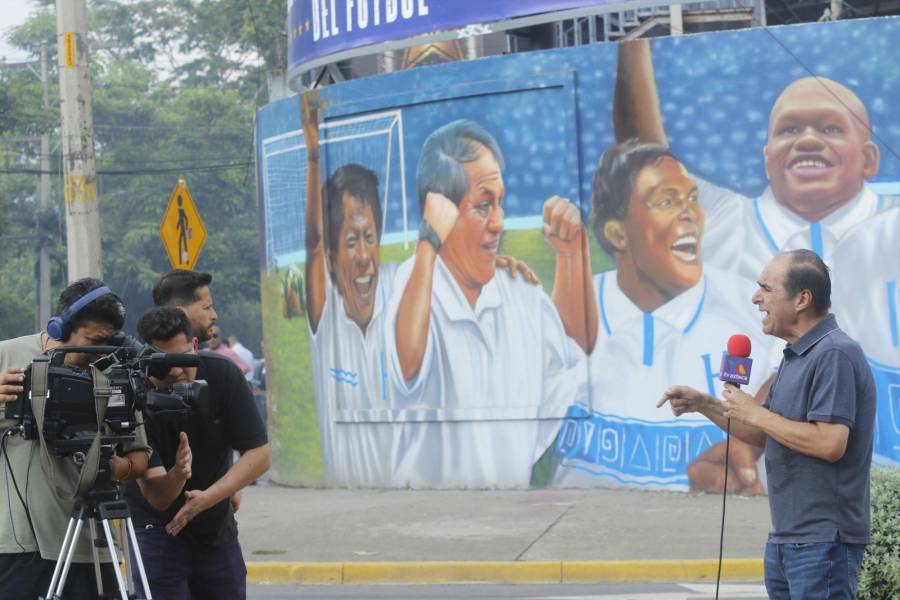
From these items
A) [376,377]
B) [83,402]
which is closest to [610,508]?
[376,377]

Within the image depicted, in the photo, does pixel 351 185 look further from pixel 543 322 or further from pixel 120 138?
pixel 120 138

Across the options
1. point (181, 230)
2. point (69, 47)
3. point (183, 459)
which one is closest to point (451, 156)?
point (181, 230)

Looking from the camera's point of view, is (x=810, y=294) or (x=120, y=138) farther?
(x=120, y=138)

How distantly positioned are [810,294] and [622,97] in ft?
29.5

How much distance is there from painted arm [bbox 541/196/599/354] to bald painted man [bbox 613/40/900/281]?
1137mm

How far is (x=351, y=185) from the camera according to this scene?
49.8 feet

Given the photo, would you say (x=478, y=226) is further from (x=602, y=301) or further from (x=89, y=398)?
(x=89, y=398)

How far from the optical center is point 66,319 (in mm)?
4875

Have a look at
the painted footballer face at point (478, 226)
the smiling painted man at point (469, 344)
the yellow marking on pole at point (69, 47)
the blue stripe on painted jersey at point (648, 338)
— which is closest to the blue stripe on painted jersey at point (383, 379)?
the smiling painted man at point (469, 344)

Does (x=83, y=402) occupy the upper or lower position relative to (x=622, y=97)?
lower

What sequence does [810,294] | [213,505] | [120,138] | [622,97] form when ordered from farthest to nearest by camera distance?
1. [120,138]
2. [622,97]
3. [213,505]
4. [810,294]

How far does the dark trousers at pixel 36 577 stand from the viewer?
495 centimetres

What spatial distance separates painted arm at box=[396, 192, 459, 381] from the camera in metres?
14.5

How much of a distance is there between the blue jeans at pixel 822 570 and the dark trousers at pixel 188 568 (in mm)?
2155
